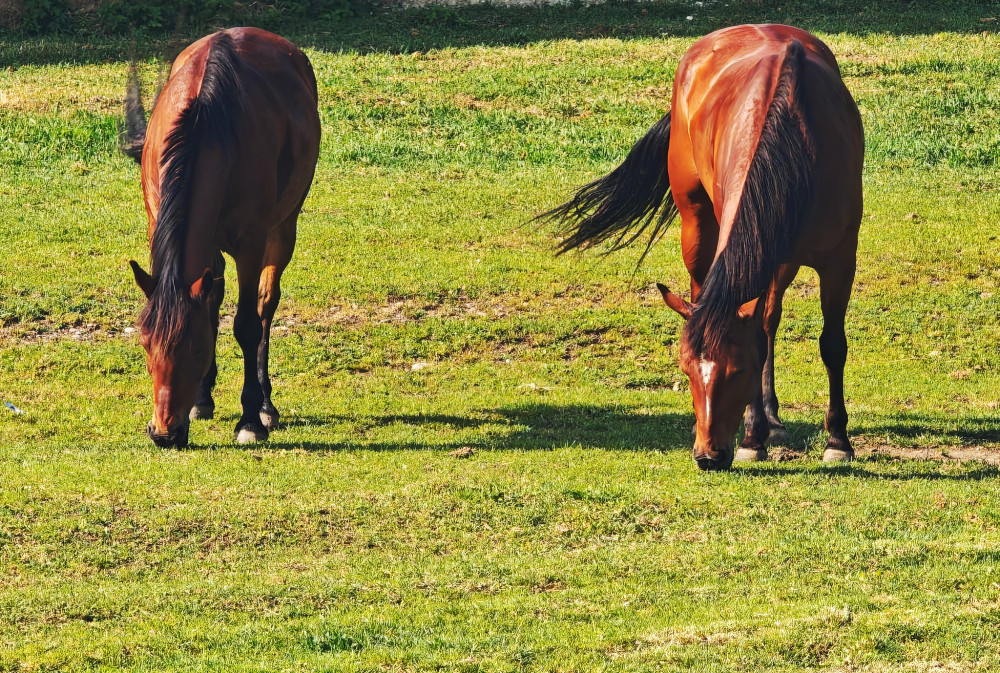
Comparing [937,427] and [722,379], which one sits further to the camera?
[937,427]

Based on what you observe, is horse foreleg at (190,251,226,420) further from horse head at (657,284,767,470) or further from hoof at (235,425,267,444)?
horse head at (657,284,767,470)

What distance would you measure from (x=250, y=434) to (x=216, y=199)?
1753 mm

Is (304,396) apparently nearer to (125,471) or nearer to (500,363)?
(500,363)

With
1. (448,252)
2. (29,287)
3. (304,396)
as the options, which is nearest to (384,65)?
(448,252)

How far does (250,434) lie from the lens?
29.9ft

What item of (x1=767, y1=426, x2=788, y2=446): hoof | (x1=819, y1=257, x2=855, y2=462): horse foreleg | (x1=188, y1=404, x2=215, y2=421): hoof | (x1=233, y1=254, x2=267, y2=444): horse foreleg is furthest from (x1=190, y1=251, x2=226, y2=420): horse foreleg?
(x1=819, y1=257, x2=855, y2=462): horse foreleg

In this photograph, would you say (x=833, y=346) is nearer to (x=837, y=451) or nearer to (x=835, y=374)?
(x=835, y=374)

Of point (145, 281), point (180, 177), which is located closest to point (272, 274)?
point (180, 177)

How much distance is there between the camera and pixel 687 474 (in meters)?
8.00

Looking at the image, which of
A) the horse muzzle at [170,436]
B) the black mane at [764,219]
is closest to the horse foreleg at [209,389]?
the horse muzzle at [170,436]

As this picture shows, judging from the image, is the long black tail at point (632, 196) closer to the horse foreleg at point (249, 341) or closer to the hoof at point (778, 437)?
the hoof at point (778, 437)

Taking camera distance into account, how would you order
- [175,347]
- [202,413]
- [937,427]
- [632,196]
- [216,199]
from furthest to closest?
[632,196] < [202,413] < [937,427] < [216,199] < [175,347]

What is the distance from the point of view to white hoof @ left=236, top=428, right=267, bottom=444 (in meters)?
9.10

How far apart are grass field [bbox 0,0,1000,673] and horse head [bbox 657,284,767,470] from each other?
37 cm
